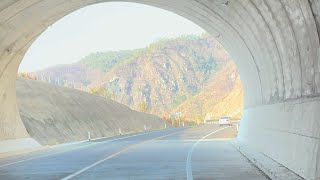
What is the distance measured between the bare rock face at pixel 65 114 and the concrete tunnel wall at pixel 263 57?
2214 centimetres

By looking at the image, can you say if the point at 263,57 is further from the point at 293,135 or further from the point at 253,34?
the point at 293,135

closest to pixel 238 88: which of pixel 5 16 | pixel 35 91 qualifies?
pixel 35 91

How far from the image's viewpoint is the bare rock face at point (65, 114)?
5294 cm

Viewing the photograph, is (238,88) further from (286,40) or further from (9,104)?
(286,40)

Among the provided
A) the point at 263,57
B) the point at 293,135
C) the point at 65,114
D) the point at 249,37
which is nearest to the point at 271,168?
the point at 293,135

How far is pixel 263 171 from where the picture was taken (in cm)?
1588

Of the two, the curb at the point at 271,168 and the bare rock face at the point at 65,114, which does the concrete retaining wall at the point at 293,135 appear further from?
the bare rock face at the point at 65,114

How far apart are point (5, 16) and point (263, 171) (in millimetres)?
10224

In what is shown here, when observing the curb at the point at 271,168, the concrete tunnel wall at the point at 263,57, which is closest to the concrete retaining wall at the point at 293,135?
the concrete tunnel wall at the point at 263,57

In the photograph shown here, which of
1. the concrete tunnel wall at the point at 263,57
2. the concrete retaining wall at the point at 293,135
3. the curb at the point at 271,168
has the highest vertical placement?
the concrete tunnel wall at the point at 263,57

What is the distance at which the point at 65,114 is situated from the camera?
63.2 m

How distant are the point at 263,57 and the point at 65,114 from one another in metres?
45.1

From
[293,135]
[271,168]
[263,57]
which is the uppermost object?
[263,57]

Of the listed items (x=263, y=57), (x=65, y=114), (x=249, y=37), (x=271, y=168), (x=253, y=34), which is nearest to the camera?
(x=271, y=168)
